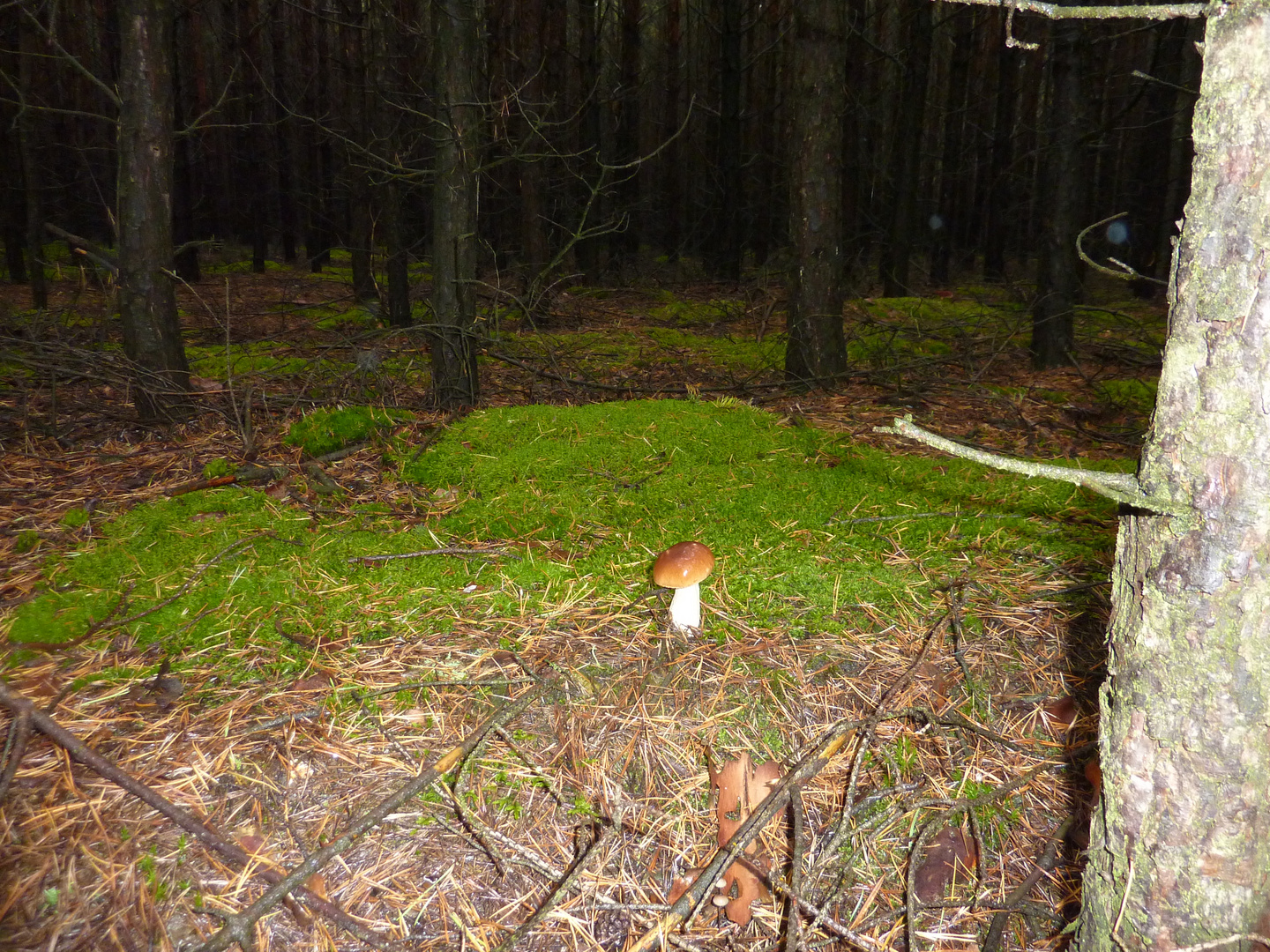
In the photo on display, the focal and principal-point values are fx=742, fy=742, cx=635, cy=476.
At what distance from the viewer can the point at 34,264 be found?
8367 millimetres

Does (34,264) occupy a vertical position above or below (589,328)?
above

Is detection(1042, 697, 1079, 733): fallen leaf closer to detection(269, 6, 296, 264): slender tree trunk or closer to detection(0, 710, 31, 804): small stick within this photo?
detection(0, 710, 31, 804): small stick

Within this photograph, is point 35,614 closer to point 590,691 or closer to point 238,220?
point 590,691

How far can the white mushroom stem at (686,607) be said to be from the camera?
2273 mm

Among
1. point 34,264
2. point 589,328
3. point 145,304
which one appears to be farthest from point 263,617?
point 34,264

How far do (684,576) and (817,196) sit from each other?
3892 mm

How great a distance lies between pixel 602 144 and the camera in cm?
1270

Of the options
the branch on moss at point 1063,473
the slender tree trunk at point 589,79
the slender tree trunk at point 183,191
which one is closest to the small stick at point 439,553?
the branch on moss at point 1063,473

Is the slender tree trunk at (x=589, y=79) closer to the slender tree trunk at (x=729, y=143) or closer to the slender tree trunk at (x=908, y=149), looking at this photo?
the slender tree trunk at (x=729, y=143)

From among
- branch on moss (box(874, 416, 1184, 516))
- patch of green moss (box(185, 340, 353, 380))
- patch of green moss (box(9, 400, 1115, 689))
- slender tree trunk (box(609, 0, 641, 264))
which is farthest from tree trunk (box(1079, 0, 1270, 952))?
slender tree trunk (box(609, 0, 641, 264))

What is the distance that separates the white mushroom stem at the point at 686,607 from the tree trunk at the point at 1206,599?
108 cm

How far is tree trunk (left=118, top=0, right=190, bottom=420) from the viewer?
3.91m

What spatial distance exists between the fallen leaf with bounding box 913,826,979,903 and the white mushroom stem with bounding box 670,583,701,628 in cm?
85

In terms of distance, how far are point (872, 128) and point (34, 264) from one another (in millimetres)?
16886
